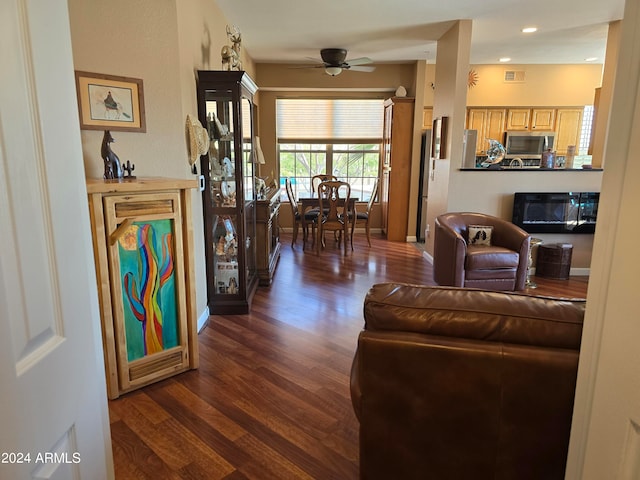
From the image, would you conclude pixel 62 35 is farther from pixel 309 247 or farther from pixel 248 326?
pixel 309 247

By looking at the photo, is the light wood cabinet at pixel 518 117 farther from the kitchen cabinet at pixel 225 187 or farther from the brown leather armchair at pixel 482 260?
the kitchen cabinet at pixel 225 187

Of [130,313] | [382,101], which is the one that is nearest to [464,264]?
[130,313]

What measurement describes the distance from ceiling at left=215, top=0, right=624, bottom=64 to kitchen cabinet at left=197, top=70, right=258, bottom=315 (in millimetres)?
1161

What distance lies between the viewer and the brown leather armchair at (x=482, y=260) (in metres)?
3.71

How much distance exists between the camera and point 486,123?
6.72 meters

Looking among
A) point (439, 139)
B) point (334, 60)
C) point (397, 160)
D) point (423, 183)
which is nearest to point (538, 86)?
point (423, 183)

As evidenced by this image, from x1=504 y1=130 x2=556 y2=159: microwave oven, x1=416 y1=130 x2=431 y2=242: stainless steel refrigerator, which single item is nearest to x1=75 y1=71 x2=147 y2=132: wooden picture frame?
x1=416 y1=130 x2=431 y2=242: stainless steel refrigerator

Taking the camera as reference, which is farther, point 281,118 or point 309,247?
point 281,118

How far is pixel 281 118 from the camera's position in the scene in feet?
22.6

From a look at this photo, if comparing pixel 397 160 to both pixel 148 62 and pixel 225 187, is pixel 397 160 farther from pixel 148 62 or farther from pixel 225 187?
pixel 148 62

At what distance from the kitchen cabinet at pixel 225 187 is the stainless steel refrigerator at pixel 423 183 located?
328 centimetres

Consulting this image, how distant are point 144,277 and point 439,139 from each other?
12.9ft

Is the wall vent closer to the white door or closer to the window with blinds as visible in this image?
the window with blinds

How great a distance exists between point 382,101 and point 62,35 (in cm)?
653
